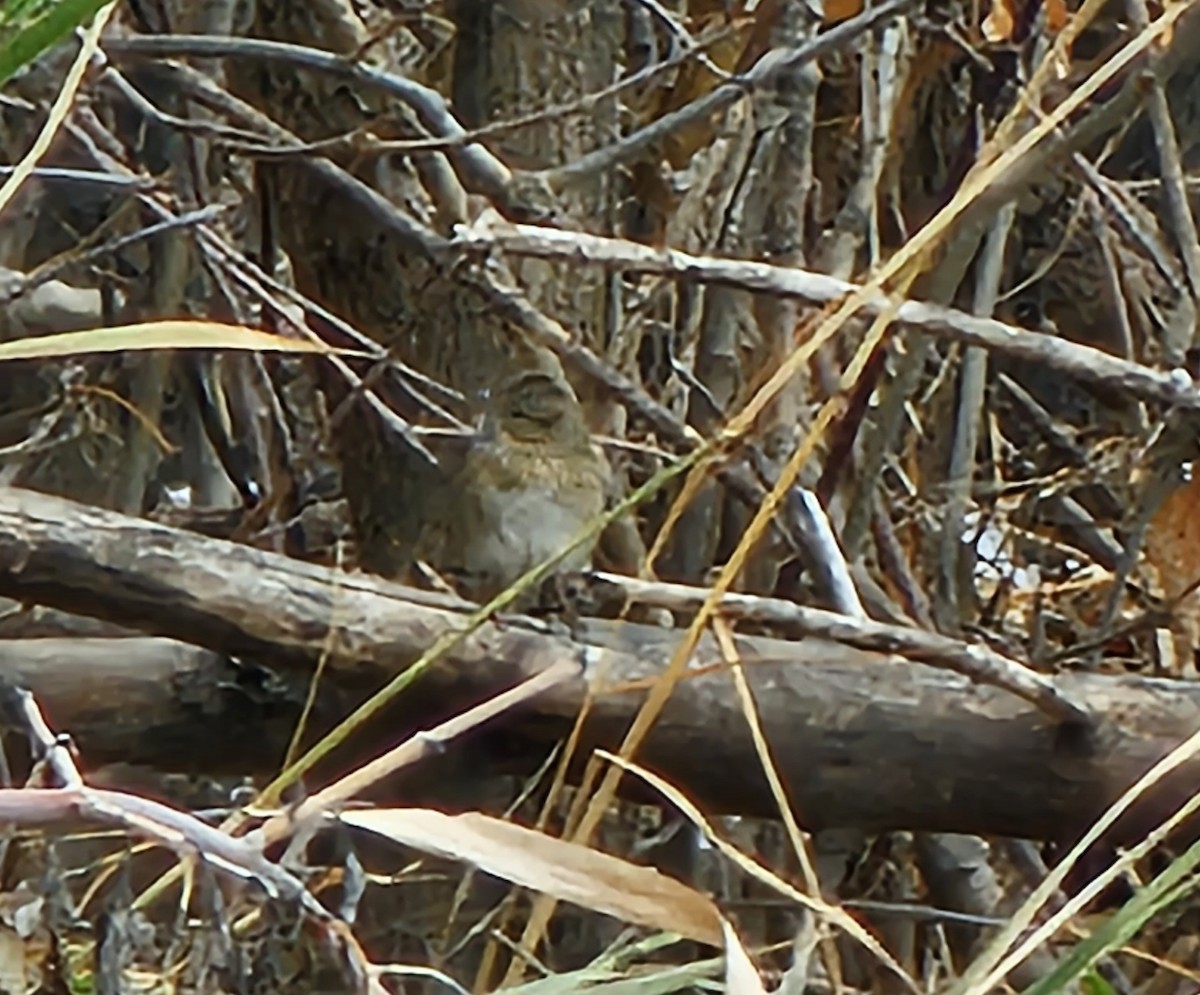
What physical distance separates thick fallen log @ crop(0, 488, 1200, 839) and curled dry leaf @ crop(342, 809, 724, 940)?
0.79 feet

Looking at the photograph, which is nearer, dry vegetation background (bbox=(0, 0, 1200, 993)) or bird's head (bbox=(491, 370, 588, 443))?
dry vegetation background (bbox=(0, 0, 1200, 993))

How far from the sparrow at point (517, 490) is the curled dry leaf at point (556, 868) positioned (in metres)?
0.49

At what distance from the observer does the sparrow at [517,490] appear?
0.91m

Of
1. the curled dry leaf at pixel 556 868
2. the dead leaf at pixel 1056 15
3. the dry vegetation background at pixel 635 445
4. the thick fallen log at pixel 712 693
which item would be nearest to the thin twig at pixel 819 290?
the dry vegetation background at pixel 635 445

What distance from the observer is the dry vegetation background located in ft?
2.11

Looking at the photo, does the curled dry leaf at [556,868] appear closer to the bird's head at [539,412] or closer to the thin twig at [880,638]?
the thin twig at [880,638]

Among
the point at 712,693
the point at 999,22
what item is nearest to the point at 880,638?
the point at 712,693

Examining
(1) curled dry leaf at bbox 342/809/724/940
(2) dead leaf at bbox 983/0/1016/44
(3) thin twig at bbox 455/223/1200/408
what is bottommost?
(1) curled dry leaf at bbox 342/809/724/940

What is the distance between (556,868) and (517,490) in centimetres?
53

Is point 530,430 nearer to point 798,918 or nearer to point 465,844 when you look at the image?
point 798,918

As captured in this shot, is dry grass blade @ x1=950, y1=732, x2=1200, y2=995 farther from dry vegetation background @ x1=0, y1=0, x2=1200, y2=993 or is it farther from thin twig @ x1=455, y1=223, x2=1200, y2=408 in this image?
thin twig @ x1=455, y1=223, x2=1200, y2=408

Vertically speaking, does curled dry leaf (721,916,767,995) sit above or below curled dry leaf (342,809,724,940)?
below

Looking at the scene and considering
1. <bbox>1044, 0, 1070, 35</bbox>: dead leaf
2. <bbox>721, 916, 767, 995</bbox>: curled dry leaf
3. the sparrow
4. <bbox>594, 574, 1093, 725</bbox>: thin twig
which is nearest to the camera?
<bbox>721, 916, 767, 995</bbox>: curled dry leaf

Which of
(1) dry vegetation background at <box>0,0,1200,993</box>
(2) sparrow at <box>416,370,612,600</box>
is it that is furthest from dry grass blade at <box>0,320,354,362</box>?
(2) sparrow at <box>416,370,612,600</box>
